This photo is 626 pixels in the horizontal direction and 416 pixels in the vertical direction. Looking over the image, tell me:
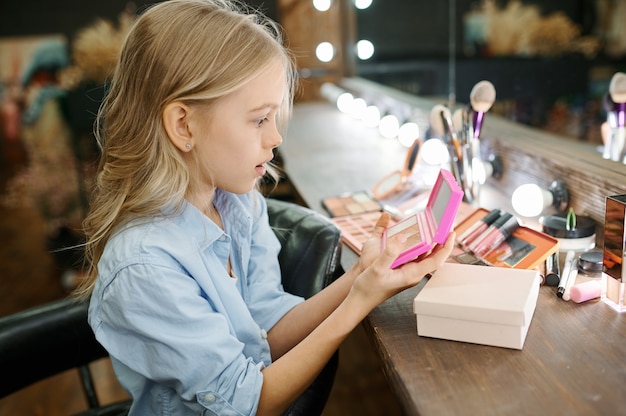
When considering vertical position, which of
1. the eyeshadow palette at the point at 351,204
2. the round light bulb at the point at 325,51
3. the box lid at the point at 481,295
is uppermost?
the round light bulb at the point at 325,51

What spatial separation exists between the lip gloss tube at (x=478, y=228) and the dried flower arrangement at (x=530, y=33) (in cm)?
102

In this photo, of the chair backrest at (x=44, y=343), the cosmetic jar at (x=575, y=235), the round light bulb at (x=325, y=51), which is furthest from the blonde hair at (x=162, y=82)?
the round light bulb at (x=325, y=51)

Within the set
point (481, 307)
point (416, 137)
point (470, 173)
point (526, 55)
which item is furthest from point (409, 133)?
point (481, 307)

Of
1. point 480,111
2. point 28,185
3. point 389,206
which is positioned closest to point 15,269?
point 28,185

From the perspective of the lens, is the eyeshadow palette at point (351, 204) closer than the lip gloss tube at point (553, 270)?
No

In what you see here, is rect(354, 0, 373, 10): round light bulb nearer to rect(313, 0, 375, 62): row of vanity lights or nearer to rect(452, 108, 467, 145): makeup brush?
rect(313, 0, 375, 62): row of vanity lights

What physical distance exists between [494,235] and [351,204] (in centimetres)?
51

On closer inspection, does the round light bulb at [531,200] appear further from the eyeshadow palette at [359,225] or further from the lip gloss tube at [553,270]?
the lip gloss tube at [553,270]

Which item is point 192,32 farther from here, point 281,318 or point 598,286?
point 598,286

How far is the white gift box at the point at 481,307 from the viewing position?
0.79m

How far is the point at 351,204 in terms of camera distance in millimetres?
1549

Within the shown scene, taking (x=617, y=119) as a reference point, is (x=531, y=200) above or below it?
below

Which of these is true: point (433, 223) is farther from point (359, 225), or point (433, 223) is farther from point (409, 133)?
point (409, 133)

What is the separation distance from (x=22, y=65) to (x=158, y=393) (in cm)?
455
